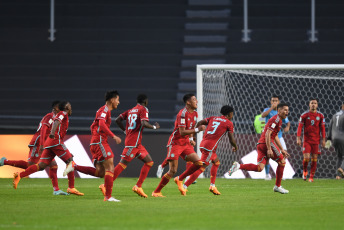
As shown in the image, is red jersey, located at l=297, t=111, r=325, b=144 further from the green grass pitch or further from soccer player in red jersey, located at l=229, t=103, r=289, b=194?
soccer player in red jersey, located at l=229, t=103, r=289, b=194

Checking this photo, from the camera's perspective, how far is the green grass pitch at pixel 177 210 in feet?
23.6

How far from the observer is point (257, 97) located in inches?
798

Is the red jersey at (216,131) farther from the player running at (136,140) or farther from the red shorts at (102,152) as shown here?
the red shorts at (102,152)

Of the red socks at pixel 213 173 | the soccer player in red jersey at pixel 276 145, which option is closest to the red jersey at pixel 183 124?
the red socks at pixel 213 173

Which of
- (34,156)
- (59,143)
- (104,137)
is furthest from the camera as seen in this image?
(34,156)

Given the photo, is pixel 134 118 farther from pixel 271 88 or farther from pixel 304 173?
pixel 271 88

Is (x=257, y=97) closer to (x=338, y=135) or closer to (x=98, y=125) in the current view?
(x=338, y=135)

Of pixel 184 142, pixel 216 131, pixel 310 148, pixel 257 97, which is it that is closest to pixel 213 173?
pixel 216 131

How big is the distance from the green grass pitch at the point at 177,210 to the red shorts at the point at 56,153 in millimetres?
574

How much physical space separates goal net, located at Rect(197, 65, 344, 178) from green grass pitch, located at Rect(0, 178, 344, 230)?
5.26 meters

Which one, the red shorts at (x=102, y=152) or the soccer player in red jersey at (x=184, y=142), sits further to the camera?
the soccer player in red jersey at (x=184, y=142)

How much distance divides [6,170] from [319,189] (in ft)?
26.7

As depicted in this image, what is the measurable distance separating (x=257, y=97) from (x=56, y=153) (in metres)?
9.78

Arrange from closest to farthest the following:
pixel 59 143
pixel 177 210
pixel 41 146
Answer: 1. pixel 177 210
2. pixel 59 143
3. pixel 41 146
